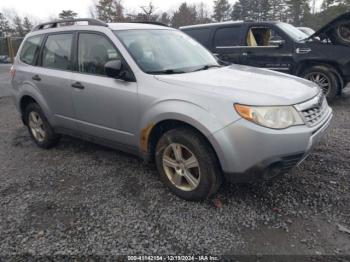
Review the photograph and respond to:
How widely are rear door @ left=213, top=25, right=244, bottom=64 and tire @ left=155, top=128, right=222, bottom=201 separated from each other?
205 inches

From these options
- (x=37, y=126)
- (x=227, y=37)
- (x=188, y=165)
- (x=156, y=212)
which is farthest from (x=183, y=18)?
(x=156, y=212)

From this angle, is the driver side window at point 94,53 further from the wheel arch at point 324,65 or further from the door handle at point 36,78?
the wheel arch at point 324,65

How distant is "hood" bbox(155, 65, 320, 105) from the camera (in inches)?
105

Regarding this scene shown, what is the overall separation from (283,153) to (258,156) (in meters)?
0.21

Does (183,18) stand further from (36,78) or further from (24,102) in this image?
(36,78)

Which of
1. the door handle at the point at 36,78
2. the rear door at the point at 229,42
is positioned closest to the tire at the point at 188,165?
the door handle at the point at 36,78

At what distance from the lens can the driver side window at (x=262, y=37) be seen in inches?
294

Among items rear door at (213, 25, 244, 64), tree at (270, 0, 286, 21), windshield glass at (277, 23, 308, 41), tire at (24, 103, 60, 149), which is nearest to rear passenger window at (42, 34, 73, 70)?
tire at (24, 103, 60, 149)

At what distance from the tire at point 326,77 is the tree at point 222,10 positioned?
1795 inches

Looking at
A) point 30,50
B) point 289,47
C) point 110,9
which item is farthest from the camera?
point 110,9

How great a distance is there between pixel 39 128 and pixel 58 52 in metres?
1.31

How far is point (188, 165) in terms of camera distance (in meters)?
3.05

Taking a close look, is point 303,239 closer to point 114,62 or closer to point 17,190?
point 114,62

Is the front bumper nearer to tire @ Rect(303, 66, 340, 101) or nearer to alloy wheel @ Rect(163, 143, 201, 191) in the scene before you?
alloy wheel @ Rect(163, 143, 201, 191)
